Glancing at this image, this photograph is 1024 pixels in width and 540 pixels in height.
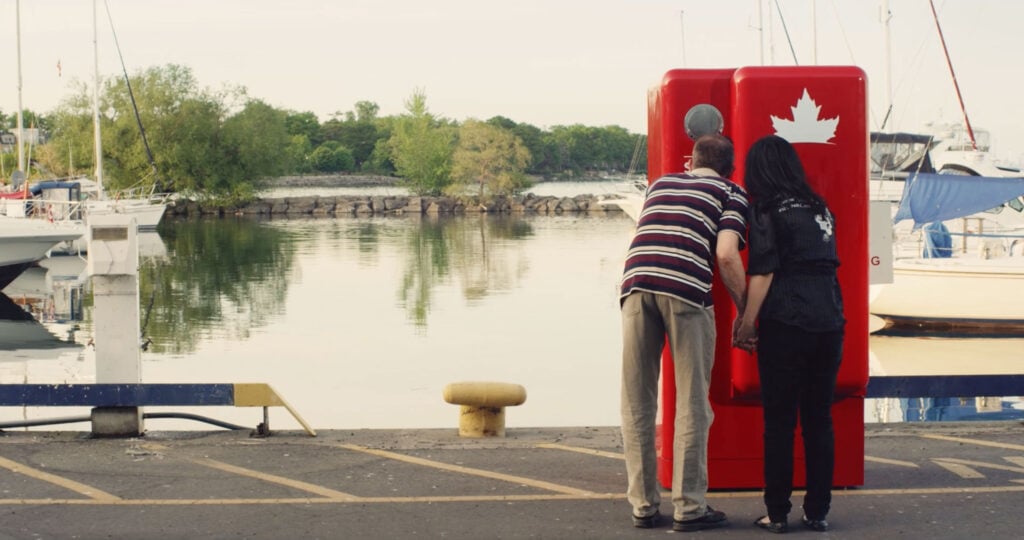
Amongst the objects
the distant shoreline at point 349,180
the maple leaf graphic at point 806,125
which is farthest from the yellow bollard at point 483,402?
the distant shoreline at point 349,180

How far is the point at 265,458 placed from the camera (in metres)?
7.98

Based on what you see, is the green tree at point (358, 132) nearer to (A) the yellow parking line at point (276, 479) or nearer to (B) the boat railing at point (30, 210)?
(B) the boat railing at point (30, 210)

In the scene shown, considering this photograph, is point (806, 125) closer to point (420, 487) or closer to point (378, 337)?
point (420, 487)

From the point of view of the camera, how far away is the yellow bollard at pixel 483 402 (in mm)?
8578

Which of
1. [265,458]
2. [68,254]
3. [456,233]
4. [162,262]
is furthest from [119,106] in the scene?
[265,458]

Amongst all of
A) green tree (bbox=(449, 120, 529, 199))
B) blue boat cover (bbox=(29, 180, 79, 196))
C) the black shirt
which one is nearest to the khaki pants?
the black shirt

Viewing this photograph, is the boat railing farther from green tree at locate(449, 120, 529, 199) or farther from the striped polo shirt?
green tree at locate(449, 120, 529, 199)

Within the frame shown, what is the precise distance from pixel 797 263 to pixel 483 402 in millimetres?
3016

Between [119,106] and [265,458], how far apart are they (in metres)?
82.3

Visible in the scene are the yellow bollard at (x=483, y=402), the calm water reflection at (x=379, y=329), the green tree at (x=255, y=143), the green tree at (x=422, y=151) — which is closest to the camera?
the yellow bollard at (x=483, y=402)

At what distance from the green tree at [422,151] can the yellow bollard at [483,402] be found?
9916cm

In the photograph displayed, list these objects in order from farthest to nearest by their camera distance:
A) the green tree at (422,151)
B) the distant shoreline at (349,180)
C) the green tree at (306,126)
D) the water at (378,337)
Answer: the green tree at (306,126) → the distant shoreline at (349,180) → the green tree at (422,151) → the water at (378,337)

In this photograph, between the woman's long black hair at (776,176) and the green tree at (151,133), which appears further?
the green tree at (151,133)

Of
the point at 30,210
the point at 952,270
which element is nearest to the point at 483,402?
the point at 952,270
